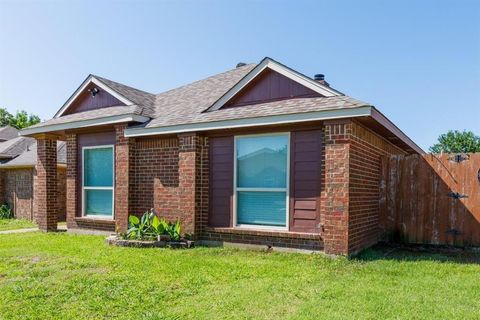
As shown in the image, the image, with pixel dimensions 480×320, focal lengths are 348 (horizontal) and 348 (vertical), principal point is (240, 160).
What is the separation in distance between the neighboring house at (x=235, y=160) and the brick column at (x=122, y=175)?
3 centimetres

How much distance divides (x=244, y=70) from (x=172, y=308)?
362 inches

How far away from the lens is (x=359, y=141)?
7012 millimetres

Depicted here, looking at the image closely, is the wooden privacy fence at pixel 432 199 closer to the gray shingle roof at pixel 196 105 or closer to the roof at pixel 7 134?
the gray shingle roof at pixel 196 105

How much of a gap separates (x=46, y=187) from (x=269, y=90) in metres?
7.80

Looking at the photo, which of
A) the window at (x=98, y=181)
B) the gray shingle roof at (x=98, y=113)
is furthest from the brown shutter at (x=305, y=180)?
the window at (x=98, y=181)

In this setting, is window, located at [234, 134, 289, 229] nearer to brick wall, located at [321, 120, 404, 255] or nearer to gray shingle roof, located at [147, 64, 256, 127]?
brick wall, located at [321, 120, 404, 255]

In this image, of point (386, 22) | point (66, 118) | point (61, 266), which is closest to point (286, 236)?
point (61, 266)

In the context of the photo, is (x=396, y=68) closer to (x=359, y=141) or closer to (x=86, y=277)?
(x=359, y=141)

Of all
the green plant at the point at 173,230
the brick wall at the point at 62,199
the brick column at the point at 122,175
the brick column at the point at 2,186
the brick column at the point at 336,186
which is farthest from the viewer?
the brick column at the point at 2,186

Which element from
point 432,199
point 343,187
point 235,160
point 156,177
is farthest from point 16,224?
point 432,199

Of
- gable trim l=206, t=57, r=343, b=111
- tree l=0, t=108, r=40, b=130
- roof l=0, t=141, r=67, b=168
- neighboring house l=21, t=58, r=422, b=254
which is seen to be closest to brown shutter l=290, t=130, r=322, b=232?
neighboring house l=21, t=58, r=422, b=254

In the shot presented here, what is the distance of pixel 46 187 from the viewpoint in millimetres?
10945

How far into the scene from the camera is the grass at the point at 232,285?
3.92 m

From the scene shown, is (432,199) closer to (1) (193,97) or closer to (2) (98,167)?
(1) (193,97)
